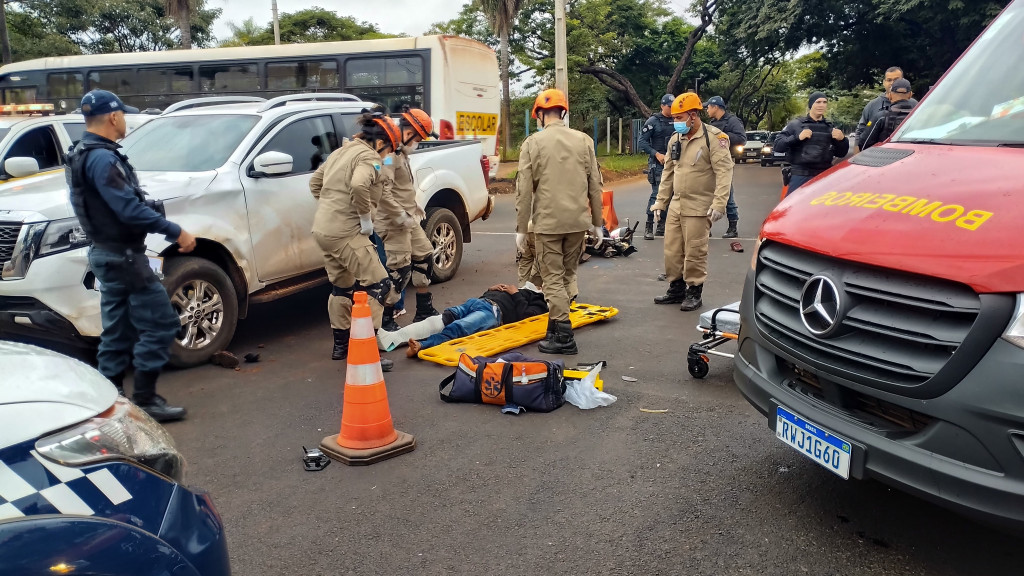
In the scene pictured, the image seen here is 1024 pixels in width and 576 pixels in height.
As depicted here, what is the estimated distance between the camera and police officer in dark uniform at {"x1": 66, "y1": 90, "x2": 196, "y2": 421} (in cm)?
448

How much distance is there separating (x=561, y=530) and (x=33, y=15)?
3787 centimetres

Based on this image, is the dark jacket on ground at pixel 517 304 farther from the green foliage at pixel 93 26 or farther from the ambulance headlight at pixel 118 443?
the green foliage at pixel 93 26

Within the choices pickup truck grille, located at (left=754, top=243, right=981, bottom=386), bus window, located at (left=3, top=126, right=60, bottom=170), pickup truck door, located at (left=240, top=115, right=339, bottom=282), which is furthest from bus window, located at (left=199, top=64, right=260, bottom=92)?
pickup truck grille, located at (left=754, top=243, right=981, bottom=386)

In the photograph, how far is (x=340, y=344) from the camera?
20.3 ft

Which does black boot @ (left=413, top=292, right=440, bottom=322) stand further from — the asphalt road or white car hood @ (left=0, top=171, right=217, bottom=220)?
white car hood @ (left=0, top=171, right=217, bottom=220)

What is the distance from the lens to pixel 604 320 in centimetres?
709

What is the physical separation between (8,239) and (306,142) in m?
2.59

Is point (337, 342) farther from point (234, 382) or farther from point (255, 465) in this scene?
point (255, 465)

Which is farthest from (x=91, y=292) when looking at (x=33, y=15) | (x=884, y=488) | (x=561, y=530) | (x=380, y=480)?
(x=33, y=15)

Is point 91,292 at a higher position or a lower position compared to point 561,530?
higher

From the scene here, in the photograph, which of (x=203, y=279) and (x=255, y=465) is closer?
(x=255, y=465)

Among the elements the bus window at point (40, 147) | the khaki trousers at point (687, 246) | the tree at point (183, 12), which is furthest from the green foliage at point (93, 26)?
the khaki trousers at point (687, 246)

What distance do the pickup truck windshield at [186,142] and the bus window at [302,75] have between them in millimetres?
7860

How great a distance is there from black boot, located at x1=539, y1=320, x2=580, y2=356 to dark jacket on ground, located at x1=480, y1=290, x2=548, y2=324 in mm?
856
